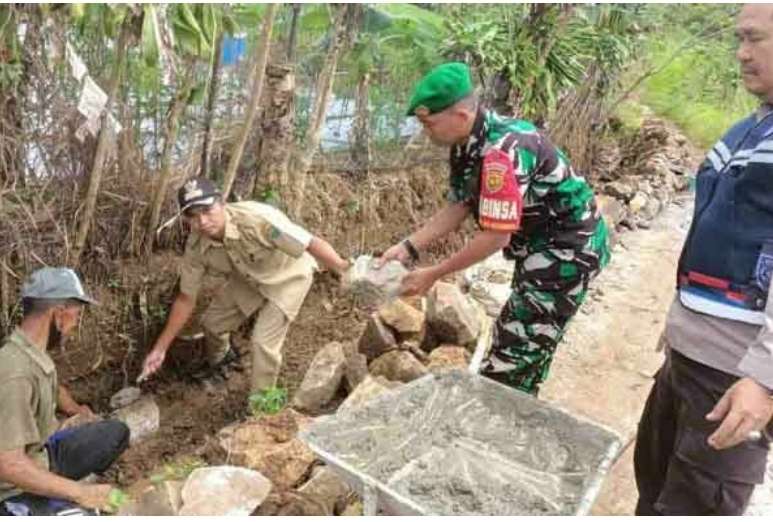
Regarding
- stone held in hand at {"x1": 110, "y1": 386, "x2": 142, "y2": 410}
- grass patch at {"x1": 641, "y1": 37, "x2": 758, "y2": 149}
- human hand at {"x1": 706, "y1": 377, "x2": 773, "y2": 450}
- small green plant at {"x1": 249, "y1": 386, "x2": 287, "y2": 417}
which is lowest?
stone held in hand at {"x1": 110, "y1": 386, "x2": 142, "y2": 410}

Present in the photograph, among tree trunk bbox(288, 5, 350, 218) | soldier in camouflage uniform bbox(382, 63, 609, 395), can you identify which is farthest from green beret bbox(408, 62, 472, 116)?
tree trunk bbox(288, 5, 350, 218)

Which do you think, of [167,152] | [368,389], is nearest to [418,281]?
[368,389]

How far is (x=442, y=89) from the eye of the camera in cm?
251

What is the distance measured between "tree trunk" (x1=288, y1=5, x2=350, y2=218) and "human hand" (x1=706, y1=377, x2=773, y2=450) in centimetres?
339

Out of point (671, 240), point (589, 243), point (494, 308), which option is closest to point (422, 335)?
point (494, 308)

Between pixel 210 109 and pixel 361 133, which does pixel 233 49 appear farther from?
pixel 361 133

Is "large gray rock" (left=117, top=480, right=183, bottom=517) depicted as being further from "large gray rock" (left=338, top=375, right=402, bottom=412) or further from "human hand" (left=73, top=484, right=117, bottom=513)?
"large gray rock" (left=338, top=375, right=402, bottom=412)

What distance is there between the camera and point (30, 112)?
343 centimetres

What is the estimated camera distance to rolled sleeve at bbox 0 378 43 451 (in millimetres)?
2455

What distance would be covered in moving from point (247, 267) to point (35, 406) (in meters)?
1.49

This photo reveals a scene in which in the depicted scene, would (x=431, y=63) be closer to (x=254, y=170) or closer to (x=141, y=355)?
(x=254, y=170)

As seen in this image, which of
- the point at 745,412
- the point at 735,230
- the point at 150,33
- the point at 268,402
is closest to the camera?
the point at 745,412

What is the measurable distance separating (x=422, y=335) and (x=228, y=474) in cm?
171

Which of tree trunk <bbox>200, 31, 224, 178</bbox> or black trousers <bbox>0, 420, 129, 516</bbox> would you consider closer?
black trousers <bbox>0, 420, 129, 516</bbox>
